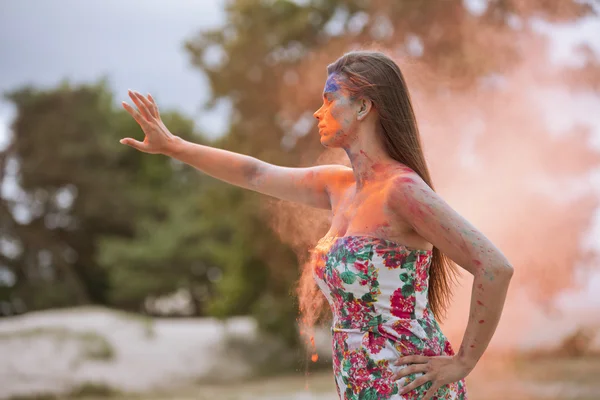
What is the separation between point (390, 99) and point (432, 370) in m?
0.74

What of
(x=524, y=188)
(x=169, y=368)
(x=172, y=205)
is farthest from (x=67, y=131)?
(x=524, y=188)

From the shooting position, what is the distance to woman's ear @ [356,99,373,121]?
6.45 feet

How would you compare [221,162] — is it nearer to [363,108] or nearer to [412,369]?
[363,108]

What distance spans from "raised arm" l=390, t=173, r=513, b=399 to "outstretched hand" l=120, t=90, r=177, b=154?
903mm

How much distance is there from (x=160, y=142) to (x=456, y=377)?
1.21 meters

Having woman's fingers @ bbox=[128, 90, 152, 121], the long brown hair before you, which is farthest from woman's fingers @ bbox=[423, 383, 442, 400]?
woman's fingers @ bbox=[128, 90, 152, 121]

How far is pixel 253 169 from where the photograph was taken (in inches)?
93.4

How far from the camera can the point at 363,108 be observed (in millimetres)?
1979

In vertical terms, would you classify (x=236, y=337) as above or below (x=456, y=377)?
above

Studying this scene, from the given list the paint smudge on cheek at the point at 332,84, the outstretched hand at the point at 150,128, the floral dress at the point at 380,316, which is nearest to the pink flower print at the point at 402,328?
the floral dress at the point at 380,316

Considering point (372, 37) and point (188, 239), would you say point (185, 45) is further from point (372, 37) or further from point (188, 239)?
point (188, 239)

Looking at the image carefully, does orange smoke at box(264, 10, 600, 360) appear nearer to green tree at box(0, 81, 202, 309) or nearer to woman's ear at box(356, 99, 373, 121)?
woman's ear at box(356, 99, 373, 121)

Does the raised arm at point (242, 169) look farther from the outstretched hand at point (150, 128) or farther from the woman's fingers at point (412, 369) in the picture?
the woman's fingers at point (412, 369)

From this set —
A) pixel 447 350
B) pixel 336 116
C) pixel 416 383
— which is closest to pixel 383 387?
pixel 416 383
